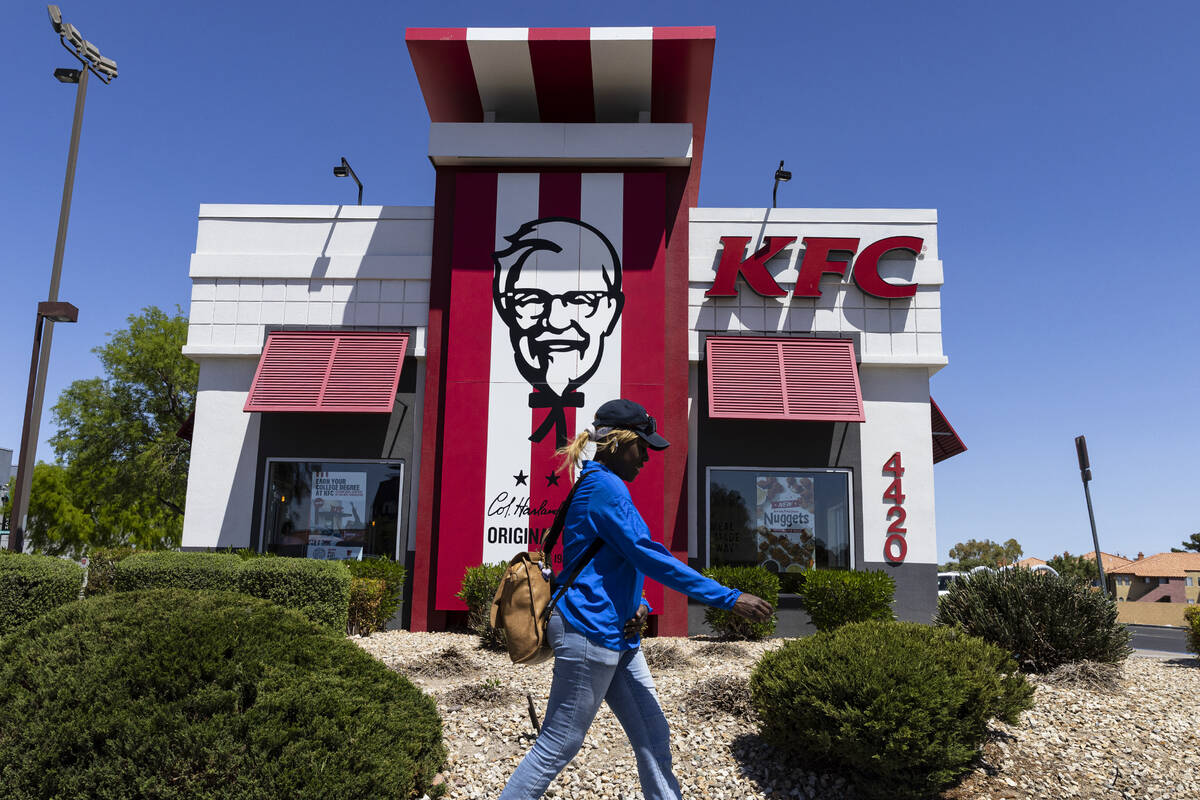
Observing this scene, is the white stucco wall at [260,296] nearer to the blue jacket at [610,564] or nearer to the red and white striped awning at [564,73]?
the red and white striped awning at [564,73]

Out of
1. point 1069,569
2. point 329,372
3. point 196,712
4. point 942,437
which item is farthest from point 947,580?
point 196,712

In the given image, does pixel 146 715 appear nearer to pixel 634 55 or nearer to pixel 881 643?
pixel 881 643

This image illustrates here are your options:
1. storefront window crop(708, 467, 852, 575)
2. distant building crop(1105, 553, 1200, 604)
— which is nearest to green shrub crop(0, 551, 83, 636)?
storefront window crop(708, 467, 852, 575)

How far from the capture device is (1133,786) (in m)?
5.43

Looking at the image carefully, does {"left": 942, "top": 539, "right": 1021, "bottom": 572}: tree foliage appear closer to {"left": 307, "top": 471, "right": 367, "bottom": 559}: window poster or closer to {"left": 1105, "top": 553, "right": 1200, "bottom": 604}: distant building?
{"left": 1105, "top": 553, "right": 1200, "bottom": 604}: distant building

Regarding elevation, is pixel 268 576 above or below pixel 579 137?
below

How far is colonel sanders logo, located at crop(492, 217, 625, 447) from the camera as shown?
1271cm

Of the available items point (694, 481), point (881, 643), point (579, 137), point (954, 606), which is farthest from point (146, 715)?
point (579, 137)

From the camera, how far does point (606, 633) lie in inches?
135

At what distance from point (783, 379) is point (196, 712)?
10248mm

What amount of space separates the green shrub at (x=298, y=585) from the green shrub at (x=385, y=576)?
2620 millimetres

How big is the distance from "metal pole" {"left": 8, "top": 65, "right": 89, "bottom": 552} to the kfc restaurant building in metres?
2.41

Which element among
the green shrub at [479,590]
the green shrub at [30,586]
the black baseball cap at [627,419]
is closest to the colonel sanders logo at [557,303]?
the green shrub at [479,590]

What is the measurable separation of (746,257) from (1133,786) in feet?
30.8
